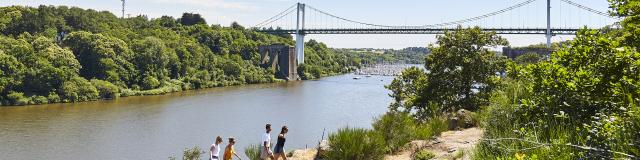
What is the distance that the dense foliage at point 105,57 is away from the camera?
44.3m

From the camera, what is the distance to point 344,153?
916 centimetres

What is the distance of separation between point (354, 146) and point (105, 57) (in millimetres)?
48288

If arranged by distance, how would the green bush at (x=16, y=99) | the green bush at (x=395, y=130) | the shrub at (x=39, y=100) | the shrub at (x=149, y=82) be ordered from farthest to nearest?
the shrub at (x=149, y=82), the shrub at (x=39, y=100), the green bush at (x=16, y=99), the green bush at (x=395, y=130)

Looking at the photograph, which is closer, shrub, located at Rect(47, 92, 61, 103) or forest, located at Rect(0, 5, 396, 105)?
shrub, located at Rect(47, 92, 61, 103)

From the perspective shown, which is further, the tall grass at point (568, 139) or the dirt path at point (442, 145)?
the dirt path at point (442, 145)

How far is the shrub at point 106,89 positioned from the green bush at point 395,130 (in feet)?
132

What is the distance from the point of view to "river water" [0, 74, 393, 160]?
82.0ft

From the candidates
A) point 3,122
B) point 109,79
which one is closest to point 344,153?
point 3,122

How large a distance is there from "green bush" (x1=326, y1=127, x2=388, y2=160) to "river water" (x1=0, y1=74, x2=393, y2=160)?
13.6 meters

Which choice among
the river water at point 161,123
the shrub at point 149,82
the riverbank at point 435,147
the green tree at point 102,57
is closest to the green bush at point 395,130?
the riverbank at point 435,147

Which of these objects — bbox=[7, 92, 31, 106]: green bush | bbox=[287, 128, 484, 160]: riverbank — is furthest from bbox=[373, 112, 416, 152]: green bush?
bbox=[7, 92, 31, 106]: green bush

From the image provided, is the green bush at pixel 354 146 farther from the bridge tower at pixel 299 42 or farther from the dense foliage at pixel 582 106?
the bridge tower at pixel 299 42

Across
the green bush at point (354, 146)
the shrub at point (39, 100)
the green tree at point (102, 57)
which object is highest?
the green tree at point (102, 57)

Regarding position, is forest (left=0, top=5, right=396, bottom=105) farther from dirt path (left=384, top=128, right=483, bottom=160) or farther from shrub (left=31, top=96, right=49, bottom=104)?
dirt path (left=384, top=128, right=483, bottom=160)
